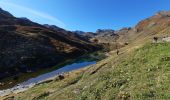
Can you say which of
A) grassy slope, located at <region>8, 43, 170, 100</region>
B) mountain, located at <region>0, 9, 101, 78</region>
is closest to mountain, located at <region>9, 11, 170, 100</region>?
grassy slope, located at <region>8, 43, 170, 100</region>

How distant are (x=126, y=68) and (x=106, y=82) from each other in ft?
19.2

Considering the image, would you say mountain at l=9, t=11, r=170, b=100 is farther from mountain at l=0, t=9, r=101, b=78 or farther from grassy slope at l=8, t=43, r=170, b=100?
mountain at l=0, t=9, r=101, b=78

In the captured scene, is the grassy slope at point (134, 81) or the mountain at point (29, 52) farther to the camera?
the mountain at point (29, 52)

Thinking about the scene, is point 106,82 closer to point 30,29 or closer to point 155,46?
point 155,46

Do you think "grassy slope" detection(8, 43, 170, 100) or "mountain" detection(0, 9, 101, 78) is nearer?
"grassy slope" detection(8, 43, 170, 100)

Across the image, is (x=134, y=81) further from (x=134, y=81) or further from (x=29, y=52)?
(x=29, y=52)

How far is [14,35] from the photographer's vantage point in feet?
513

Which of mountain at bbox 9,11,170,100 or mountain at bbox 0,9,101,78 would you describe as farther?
mountain at bbox 0,9,101,78

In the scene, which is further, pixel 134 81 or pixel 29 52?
pixel 29 52

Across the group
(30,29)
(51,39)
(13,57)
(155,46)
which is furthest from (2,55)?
(155,46)

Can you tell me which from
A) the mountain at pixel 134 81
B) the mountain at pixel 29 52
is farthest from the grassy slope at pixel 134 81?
the mountain at pixel 29 52

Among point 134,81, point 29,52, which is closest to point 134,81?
point 134,81

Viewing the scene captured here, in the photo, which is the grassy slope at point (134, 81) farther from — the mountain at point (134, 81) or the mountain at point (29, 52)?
the mountain at point (29, 52)

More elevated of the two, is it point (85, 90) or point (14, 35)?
point (14, 35)
